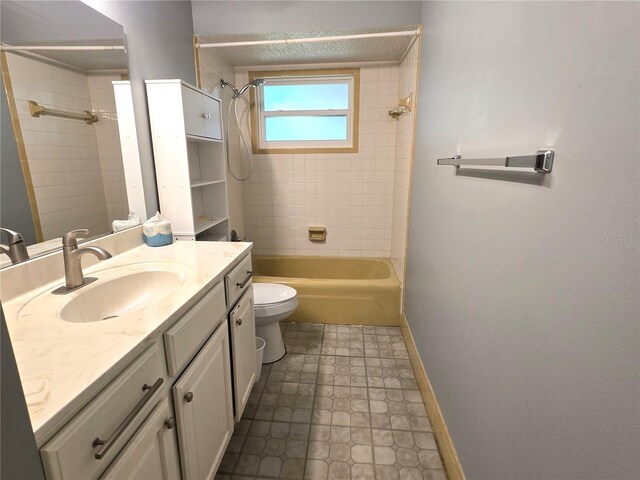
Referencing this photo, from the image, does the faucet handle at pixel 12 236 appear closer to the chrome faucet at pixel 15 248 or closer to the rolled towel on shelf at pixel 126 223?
the chrome faucet at pixel 15 248

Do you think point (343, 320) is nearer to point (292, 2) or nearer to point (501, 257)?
point (501, 257)

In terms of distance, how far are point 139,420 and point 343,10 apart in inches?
92.8

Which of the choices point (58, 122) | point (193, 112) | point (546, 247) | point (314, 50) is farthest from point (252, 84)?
point (546, 247)

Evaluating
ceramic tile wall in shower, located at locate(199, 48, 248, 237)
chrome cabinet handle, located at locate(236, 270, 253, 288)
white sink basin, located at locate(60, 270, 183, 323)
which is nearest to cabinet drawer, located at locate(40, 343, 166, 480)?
white sink basin, located at locate(60, 270, 183, 323)

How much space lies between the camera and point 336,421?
162 cm

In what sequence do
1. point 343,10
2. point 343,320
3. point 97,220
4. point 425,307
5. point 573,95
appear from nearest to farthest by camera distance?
point 573,95
point 97,220
point 425,307
point 343,10
point 343,320

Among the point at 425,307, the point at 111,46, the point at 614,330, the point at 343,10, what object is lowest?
the point at 425,307

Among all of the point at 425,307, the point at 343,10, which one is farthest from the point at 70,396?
the point at 343,10

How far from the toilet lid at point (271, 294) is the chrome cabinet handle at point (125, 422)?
1.17m

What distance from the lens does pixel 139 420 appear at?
748 millimetres

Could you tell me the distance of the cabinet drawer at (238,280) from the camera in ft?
4.29

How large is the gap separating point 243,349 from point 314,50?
2210mm

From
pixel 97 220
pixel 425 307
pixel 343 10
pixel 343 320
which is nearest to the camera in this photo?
pixel 97 220

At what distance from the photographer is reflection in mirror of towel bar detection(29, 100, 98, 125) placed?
41.9 inches
